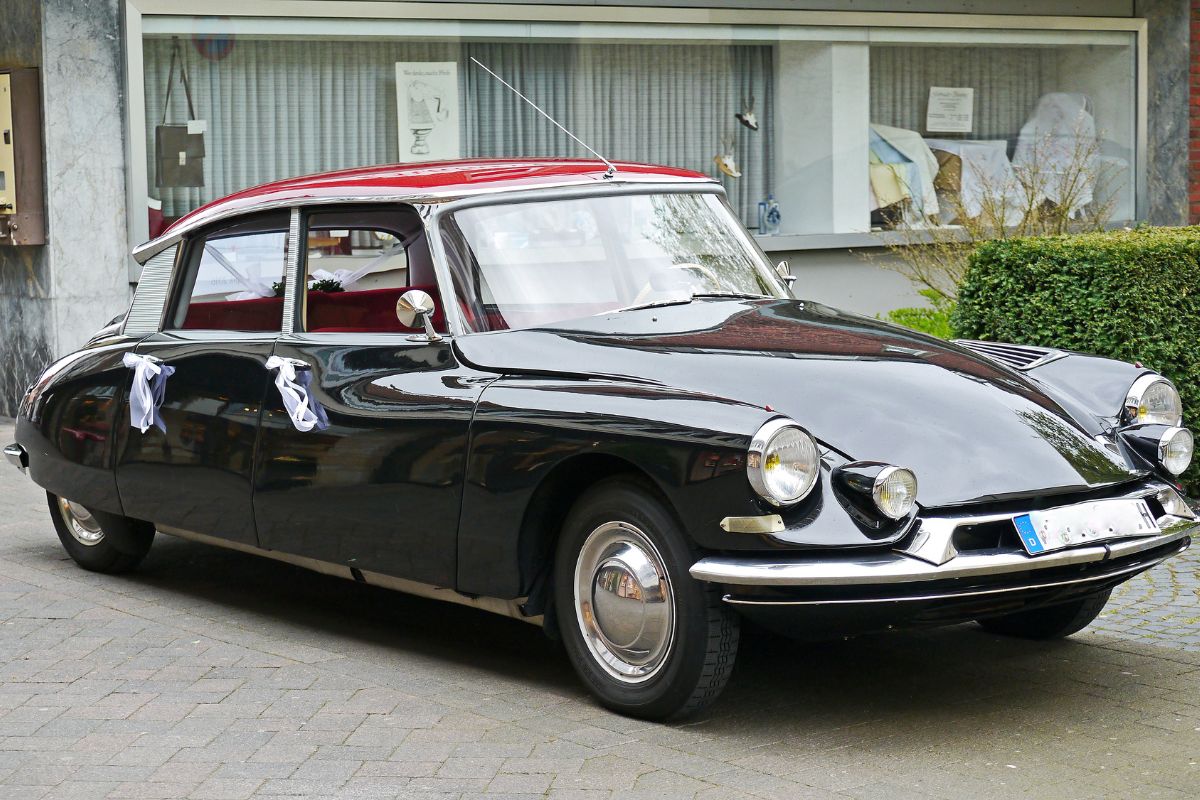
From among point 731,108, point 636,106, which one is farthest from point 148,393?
point 731,108

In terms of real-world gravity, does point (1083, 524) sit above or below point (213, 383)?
below

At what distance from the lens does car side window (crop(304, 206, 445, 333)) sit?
5551 mm

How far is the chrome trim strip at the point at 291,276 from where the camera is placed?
5.92 meters

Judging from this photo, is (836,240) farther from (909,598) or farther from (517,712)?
(909,598)

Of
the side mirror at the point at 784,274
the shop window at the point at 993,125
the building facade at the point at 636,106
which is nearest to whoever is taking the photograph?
the side mirror at the point at 784,274

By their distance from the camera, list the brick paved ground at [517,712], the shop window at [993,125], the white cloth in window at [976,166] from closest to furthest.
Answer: the brick paved ground at [517,712], the shop window at [993,125], the white cloth in window at [976,166]

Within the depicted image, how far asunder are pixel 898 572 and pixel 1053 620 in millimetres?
1555

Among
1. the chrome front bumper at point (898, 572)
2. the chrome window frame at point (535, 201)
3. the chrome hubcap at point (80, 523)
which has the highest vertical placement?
the chrome window frame at point (535, 201)

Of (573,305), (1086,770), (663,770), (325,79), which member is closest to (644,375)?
(573,305)

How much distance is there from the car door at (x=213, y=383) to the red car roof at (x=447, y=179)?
0.13 m

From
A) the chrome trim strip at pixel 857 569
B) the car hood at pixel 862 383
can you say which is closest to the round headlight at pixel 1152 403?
the car hood at pixel 862 383

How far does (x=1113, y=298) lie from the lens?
771 cm

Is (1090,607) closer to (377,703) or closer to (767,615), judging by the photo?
(767,615)

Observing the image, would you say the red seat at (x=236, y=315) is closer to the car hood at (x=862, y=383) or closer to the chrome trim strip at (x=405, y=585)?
the chrome trim strip at (x=405, y=585)
